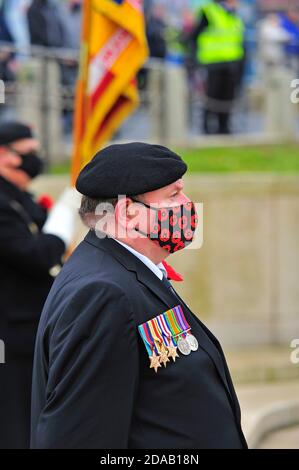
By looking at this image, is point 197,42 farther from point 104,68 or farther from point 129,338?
point 129,338

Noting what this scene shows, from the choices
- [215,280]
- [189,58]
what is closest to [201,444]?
[215,280]

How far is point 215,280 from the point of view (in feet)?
30.2

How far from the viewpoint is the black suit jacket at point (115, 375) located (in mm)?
2686

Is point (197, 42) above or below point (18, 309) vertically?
above

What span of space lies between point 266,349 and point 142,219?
6516 millimetres

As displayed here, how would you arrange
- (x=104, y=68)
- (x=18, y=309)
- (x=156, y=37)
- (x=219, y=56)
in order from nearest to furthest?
(x=18, y=309) → (x=104, y=68) → (x=156, y=37) → (x=219, y=56)

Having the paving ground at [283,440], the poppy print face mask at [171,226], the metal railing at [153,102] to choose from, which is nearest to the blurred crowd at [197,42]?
the metal railing at [153,102]

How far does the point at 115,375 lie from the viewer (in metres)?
2.69

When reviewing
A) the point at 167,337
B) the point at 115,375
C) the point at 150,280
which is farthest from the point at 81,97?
the point at 115,375

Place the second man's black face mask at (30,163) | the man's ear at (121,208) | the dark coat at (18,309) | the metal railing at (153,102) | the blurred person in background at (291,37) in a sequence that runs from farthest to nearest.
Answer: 1. the blurred person in background at (291,37)
2. the metal railing at (153,102)
3. the second man's black face mask at (30,163)
4. the dark coat at (18,309)
5. the man's ear at (121,208)

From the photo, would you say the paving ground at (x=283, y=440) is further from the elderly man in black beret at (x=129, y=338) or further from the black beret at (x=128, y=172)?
the black beret at (x=128, y=172)

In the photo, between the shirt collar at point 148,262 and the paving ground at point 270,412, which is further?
the paving ground at point 270,412

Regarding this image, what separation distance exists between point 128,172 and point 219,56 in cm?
981
